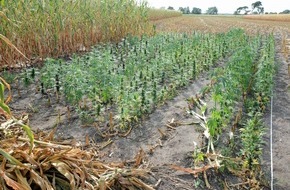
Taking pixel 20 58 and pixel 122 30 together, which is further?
pixel 122 30

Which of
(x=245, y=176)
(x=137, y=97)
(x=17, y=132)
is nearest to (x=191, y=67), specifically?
(x=137, y=97)

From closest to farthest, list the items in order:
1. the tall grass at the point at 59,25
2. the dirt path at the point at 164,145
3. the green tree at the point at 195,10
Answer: the dirt path at the point at 164,145 < the tall grass at the point at 59,25 < the green tree at the point at 195,10

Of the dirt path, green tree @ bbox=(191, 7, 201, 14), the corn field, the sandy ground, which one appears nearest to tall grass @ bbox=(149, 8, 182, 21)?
the corn field

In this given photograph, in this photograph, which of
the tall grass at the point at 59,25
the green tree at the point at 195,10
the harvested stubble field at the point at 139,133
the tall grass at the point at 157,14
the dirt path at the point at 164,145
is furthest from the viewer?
the green tree at the point at 195,10

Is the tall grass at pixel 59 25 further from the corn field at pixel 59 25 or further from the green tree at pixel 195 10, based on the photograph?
the green tree at pixel 195 10

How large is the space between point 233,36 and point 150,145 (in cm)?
828

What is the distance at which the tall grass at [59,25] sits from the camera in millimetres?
5465

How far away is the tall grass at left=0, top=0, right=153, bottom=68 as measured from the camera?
17.9 ft

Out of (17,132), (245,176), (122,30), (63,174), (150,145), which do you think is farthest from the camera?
(122,30)

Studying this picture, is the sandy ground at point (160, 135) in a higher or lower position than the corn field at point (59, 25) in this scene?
lower

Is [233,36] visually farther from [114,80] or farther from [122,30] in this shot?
[114,80]

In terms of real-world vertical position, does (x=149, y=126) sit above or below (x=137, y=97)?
below

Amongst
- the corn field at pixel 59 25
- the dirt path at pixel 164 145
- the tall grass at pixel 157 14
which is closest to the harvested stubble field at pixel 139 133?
the dirt path at pixel 164 145

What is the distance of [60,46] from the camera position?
21.7ft
